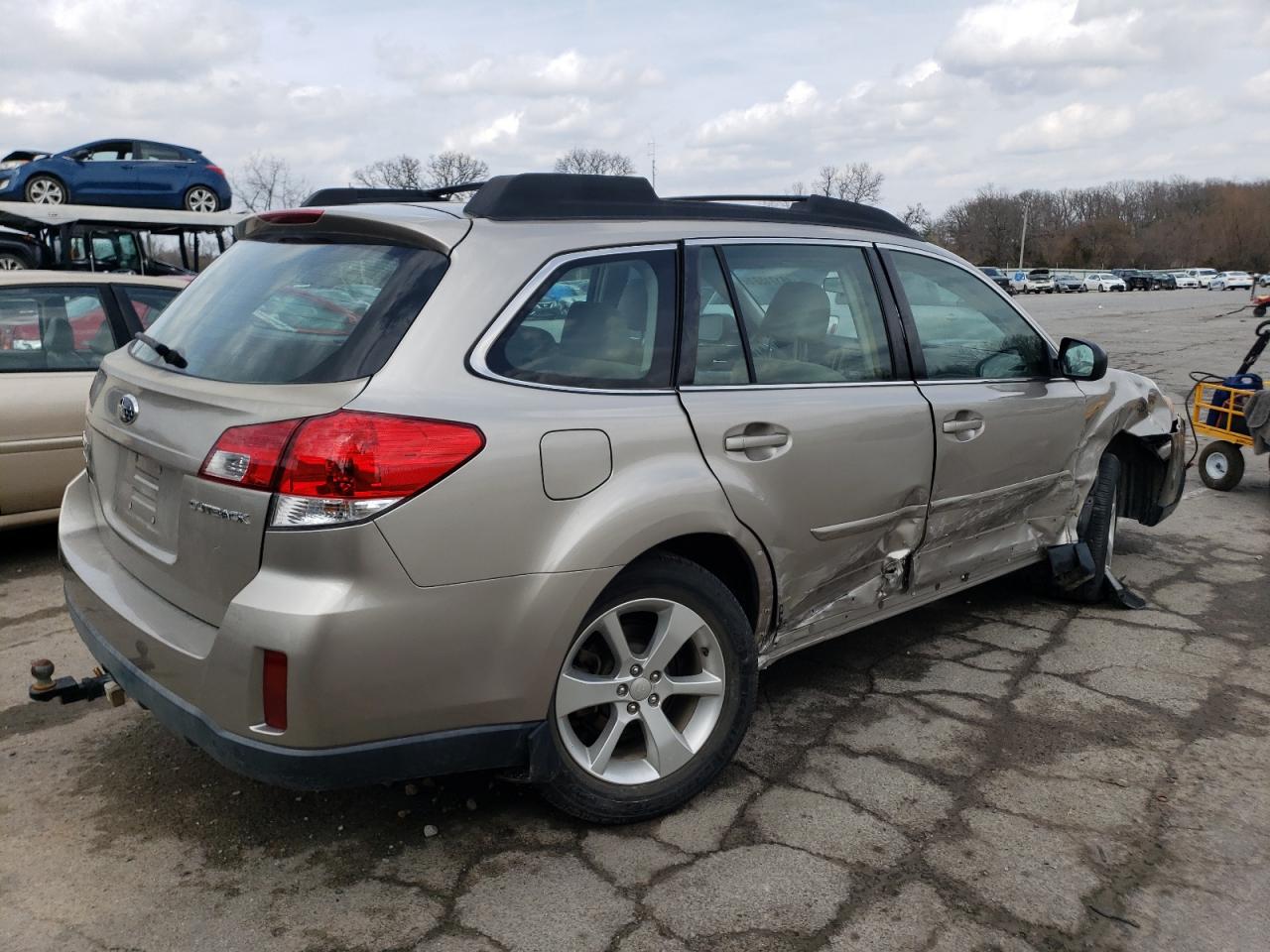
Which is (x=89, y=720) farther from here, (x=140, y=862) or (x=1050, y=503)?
(x=1050, y=503)

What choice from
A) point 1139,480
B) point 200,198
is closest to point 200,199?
point 200,198

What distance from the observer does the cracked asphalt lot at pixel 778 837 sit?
2.54 metres

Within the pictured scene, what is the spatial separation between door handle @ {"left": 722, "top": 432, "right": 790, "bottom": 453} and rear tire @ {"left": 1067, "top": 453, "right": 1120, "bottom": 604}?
7.55 feet

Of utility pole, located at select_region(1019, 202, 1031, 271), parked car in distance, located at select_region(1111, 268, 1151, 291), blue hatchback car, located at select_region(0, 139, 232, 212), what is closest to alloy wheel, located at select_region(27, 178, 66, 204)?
blue hatchback car, located at select_region(0, 139, 232, 212)

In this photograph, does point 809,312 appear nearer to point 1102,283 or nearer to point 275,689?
point 275,689

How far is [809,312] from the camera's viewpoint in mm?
3547

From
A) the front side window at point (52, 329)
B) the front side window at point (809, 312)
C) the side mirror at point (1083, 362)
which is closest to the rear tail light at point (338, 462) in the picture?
the front side window at point (809, 312)

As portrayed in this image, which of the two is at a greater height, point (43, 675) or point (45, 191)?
point (45, 191)

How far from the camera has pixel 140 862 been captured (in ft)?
9.14

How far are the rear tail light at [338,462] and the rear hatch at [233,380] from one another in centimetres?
4

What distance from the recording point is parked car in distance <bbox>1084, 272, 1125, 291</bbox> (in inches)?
3046

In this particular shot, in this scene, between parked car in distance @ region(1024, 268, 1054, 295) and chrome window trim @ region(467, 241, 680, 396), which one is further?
parked car in distance @ region(1024, 268, 1054, 295)

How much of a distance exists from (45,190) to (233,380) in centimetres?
1736

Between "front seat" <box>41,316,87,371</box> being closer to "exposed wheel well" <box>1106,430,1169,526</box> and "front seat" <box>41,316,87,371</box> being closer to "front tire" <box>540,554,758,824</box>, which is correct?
"front tire" <box>540,554,758,824</box>
